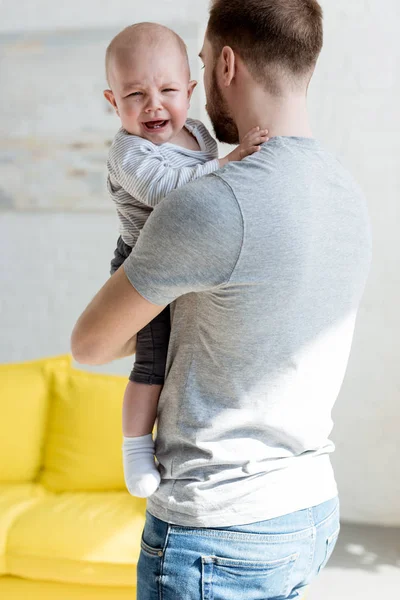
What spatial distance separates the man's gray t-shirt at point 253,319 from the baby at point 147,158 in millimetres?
135

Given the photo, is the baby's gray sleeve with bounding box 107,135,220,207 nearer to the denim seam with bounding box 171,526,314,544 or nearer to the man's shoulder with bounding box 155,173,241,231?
the man's shoulder with bounding box 155,173,241,231

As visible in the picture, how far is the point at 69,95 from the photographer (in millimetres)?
3770

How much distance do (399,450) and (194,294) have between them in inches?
115

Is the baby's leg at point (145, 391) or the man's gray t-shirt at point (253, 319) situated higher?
the man's gray t-shirt at point (253, 319)

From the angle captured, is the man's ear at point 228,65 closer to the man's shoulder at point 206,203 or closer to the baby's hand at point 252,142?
the baby's hand at point 252,142

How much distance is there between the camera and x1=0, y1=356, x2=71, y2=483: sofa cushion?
3088mm

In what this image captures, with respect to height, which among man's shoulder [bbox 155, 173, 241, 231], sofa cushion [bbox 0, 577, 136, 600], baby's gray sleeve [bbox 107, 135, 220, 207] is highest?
man's shoulder [bbox 155, 173, 241, 231]

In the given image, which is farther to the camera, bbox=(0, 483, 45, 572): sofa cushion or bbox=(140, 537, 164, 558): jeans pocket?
bbox=(0, 483, 45, 572): sofa cushion

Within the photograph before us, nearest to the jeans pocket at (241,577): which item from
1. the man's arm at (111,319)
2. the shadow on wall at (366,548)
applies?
the man's arm at (111,319)

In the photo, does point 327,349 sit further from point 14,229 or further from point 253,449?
point 14,229

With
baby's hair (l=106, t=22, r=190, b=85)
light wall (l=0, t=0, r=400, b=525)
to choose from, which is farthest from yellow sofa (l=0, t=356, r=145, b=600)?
baby's hair (l=106, t=22, r=190, b=85)

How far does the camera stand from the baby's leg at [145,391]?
1246 millimetres

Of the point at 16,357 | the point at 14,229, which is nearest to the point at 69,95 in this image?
the point at 14,229

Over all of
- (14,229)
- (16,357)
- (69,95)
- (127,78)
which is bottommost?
(16,357)
